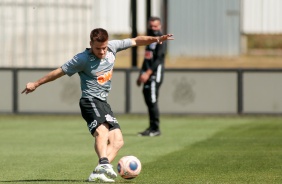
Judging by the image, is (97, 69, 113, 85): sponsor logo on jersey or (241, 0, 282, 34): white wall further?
(241, 0, 282, 34): white wall

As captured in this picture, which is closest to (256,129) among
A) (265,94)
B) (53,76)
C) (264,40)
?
(265,94)

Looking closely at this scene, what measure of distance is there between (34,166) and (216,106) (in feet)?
33.1

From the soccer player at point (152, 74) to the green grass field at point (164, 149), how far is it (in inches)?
12.8

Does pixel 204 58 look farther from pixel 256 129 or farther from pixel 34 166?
pixel 34 166

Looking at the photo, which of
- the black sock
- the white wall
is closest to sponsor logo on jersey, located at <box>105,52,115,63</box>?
the black sock

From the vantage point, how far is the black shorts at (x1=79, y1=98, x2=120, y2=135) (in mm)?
11695

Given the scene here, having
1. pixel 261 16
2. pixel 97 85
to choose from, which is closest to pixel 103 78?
pixel 97 85

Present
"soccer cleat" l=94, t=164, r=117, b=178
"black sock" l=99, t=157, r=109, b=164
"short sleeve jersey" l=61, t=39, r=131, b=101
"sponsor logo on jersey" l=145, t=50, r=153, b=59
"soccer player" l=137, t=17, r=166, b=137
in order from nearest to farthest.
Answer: "soccer cleat" l=94, t=164, r=117, b=178 < "black sock" l=99, t=157, r=109, b=164 < "short sleeve jersey" l=61, t=39, r=131, b=101 < "soccer player" l=137, t=17, r=166, b=137 < "sponsor logo on jersey" l=145, t=50, r=153, b=59

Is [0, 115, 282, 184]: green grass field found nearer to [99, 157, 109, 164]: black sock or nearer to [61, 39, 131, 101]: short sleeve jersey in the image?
[99, 157, 109, 164]: black sock

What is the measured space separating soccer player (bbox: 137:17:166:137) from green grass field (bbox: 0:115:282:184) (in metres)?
0.32

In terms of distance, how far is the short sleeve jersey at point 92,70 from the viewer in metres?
11.6

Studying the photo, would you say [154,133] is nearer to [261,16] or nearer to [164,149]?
[164,149]

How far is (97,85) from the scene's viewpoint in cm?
1179

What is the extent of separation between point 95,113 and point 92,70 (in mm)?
505
